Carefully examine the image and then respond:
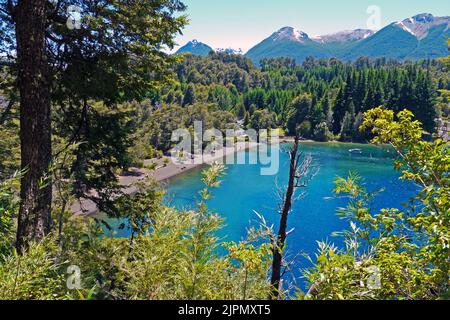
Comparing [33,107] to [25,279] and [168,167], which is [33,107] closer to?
[25,279]

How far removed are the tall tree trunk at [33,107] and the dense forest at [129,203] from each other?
0.01 metres

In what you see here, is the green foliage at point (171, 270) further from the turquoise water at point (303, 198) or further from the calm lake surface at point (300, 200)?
the turquoise water at point (303, 198)

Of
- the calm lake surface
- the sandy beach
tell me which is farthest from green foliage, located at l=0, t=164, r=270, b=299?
the sandy beach

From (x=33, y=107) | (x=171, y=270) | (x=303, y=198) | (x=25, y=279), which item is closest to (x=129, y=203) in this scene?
(x=33, y=107)

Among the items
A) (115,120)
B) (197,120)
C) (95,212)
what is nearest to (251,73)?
(197,120)

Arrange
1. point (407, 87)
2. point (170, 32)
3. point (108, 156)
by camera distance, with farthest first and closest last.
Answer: point (407, 87) → point (108, 156) → point (170, 32)

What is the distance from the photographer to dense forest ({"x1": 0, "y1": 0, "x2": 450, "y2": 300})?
267 cm

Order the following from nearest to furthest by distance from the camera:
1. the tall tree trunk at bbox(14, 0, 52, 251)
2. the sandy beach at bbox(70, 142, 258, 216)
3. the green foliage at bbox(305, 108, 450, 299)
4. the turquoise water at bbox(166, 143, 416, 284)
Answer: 1. the green foliage at bbox(305, 108, 450, 299)
2. the tall tree trunk at bbox(14, 0, 52, 251)
3. the turquoise water at bbox(166, 143, 416, 284)
4. the sandy beach at bbox(70, 142, 258, 216)

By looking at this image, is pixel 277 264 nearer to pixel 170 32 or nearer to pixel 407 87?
pixel 170 32

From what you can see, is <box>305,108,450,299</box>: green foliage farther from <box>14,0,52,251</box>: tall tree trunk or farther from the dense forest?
<box>14,0,52,251</box>: tall tree trunk

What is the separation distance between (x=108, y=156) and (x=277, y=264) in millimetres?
4088

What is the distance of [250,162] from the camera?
180 ft

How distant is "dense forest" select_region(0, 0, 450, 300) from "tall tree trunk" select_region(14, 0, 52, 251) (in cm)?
1
